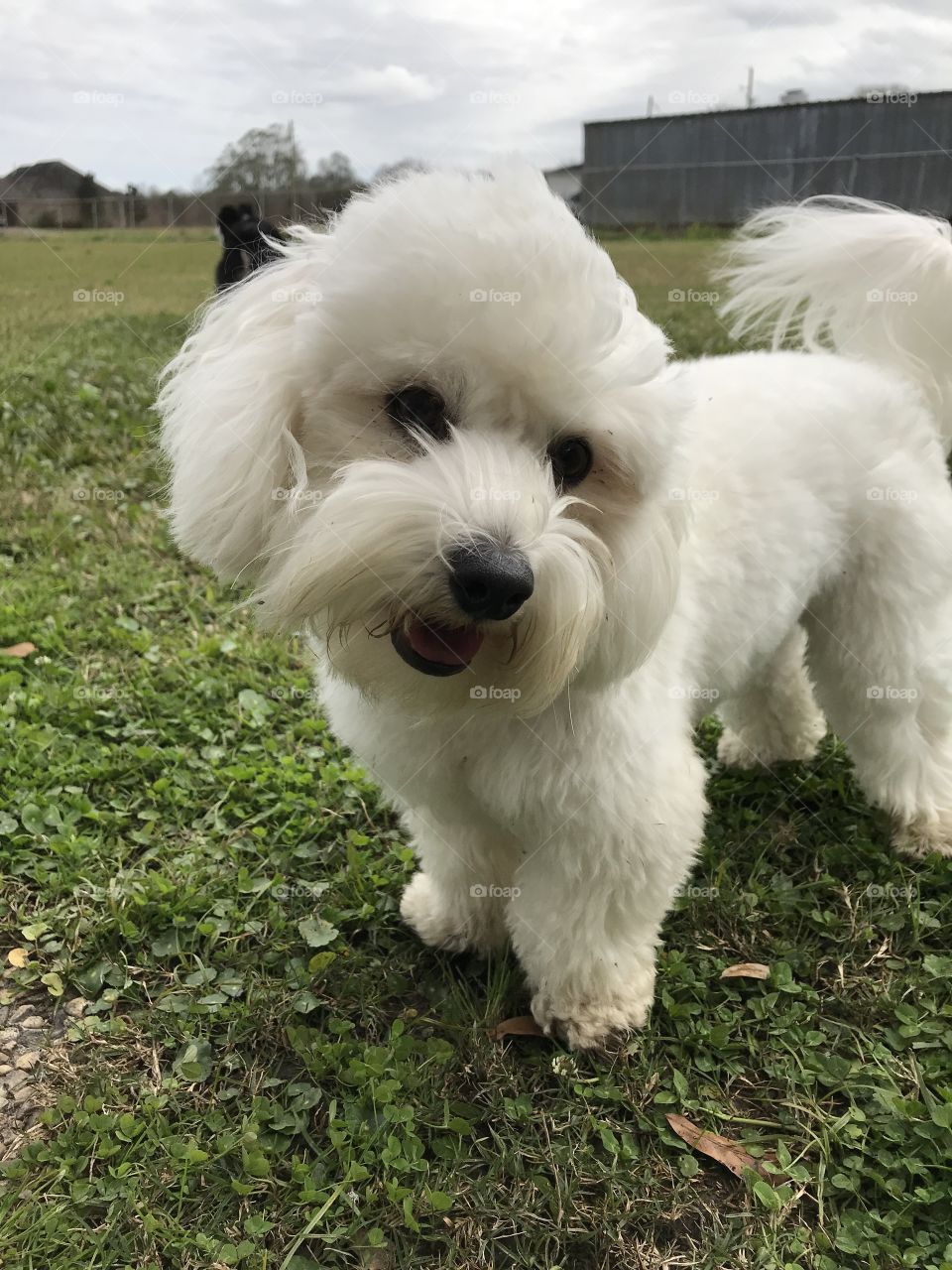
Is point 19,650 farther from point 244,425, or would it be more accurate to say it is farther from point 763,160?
point 763,160

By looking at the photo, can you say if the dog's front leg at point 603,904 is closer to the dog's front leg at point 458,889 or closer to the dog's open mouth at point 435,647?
the dog's front leg at point 458,889

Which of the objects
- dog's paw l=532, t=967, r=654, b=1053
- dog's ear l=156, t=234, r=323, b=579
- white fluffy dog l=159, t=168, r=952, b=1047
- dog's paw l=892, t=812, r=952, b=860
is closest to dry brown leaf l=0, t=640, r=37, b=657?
white fluffy dog l=159, t=168, r=952, b=1047

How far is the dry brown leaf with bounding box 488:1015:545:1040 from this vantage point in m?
2.29

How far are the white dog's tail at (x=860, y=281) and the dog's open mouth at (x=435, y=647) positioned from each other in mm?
1787

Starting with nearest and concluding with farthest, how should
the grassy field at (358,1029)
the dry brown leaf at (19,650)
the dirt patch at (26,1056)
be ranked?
A: the grassy field at (358,1029)
the dirt patch at (26,1056)
the dry brown leaf at (19,650)

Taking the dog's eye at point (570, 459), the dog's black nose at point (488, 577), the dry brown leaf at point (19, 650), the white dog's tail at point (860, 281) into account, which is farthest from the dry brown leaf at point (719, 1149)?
the dry brown leaf at point (19, 650)

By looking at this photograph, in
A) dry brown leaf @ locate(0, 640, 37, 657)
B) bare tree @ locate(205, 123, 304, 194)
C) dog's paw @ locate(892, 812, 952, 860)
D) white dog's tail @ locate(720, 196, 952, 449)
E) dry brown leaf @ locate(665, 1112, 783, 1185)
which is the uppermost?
bare tree @ locate(205, 123, 304, 194)

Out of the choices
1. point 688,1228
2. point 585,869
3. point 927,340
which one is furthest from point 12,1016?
point 927,340

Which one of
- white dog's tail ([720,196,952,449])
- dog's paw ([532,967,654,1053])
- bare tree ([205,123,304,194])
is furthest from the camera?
bare tree ([205,123,304,194])

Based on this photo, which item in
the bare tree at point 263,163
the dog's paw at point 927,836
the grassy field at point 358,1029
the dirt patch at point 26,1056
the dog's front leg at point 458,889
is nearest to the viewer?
the grassy field at point 358,1029

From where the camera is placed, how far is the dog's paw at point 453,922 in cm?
246

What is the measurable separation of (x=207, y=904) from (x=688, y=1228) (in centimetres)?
143

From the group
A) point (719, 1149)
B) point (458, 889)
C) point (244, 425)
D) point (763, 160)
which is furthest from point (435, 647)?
point (763, 160)

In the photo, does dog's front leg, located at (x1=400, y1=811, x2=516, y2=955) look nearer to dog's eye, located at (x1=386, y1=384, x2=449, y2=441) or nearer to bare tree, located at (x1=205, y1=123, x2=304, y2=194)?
dog's eye, located at (x1=386, y1=384, x2=449, y2=441)
